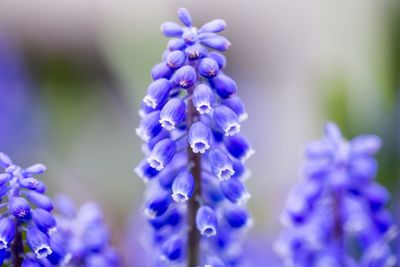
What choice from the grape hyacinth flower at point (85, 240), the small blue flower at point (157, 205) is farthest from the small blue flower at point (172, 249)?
the grape hyacinth flower at point (85, 240)

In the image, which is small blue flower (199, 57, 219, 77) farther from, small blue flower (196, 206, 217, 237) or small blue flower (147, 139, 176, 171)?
small blue flower (196, 206, 217, 237)

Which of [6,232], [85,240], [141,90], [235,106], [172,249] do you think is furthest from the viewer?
[141,90]

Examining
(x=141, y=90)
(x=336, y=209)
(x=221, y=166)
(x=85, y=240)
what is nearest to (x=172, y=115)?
(x=221, y=166)

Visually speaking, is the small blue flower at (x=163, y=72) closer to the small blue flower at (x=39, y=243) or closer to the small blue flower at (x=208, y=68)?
the small blue flower at (x=208, y=68)

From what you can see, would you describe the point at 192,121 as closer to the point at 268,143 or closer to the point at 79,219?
the point at 79,219

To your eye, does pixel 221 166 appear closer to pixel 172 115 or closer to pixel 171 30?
pixel 172 115

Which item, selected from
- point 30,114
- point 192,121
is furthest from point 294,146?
point 192,121
